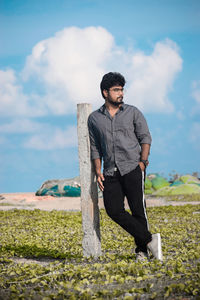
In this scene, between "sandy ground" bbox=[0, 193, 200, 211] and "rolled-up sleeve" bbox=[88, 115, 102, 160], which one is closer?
"rolled-up sleeve" bbox=[88, 115, 102, 160]

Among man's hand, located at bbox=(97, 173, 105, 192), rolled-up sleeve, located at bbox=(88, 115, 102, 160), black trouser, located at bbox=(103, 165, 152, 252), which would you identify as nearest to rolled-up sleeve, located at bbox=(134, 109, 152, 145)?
black trouser, located at bbox=(103, 165, 152, 252)

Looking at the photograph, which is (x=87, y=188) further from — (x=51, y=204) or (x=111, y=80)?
(x=51, y=204)

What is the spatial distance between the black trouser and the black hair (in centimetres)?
132

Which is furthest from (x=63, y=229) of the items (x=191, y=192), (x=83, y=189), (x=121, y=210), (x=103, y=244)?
(x=191, y=192)

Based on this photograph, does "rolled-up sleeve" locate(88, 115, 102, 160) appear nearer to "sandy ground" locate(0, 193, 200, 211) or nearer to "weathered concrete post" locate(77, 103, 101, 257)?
"weathered concrete post" locate(77, 103, 101, 257)

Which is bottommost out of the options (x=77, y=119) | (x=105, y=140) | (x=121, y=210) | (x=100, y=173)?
(x=121, y=210)

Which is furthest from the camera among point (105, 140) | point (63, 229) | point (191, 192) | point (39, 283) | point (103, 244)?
point (191, 192)

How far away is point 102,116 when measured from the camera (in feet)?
22.1

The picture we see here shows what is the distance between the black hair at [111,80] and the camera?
6.66 m

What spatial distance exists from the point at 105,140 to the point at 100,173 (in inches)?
22.8

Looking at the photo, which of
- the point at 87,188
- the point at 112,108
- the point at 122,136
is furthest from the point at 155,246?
the point at 112,108

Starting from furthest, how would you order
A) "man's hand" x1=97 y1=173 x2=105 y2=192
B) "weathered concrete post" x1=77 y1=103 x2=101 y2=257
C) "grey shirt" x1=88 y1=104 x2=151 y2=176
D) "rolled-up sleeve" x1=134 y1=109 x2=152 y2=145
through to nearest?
"weathered concrete post" x1=77 y1=103 x2=101 y2=257 → "man's hand" x1=97 y1=173 x2=105 y2=192 → "rolled-up sleeve" x1=134 y1=109 x2=152 y2=145 → "grey shirt" x1=88 y1=104 x2=151 y2=176

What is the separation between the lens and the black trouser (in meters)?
6.52

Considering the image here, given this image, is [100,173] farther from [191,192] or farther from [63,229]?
[191,192]
